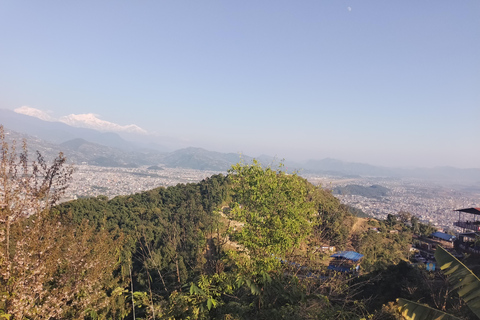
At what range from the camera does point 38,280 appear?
3.65m

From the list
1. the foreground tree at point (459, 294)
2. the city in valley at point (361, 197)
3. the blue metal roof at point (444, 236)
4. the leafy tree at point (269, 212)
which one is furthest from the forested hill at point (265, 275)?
the city in valley at point (361, 197)

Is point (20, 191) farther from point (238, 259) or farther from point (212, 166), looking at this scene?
point (212, 166)

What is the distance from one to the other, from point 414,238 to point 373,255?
12.0m

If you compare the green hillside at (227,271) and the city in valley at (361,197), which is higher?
the green hillside at (227,271)

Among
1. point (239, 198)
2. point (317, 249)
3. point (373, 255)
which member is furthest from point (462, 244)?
point (239, 198)

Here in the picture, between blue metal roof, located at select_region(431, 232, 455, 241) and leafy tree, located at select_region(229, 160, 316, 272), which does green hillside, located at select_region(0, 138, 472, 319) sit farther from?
blue metal roof, located at select_region(431, 232, 455, 241)

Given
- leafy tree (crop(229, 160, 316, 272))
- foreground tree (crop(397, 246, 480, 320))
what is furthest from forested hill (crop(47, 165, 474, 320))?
foreground tree (crop(397, 246, 480, 320))

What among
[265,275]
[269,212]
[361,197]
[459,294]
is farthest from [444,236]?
[361,197]

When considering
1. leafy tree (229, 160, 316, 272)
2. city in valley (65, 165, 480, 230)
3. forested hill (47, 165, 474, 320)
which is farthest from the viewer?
city in valley (65, 165, 480, 230)

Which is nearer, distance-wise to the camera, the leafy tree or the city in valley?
the leafy tree

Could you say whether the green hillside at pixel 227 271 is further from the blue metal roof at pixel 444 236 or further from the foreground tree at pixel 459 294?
the blue metal roof at pixel 444 236

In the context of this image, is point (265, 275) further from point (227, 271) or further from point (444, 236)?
point (444, 236)

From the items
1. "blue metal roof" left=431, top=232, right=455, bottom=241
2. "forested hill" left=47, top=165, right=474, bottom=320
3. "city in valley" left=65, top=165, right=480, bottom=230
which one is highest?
"forested hill" left=47, top=165, right=474, bottom=320

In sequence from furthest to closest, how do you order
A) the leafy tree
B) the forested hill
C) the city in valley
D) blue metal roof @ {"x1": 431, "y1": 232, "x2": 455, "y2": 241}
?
the city in valley → blue metal roof @ {"x1": 431, "y1": 232, "x2": 455, "y2": 241} → the leafy tree → the forested hill
